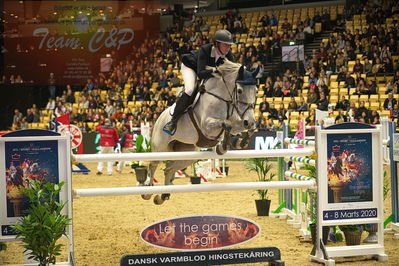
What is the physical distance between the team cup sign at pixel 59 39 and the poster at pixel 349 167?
2240 centimetres

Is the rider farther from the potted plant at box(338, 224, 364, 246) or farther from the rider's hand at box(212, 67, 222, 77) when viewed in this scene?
the potted plant at box(338, 224, 364, 246)

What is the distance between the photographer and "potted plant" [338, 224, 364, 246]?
612cm

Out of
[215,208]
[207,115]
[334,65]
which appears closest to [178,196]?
[215,208]

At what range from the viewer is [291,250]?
627cm

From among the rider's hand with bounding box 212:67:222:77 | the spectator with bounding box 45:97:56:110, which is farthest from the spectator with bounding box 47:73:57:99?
the rider's hand with bounding box 212:67:222:77

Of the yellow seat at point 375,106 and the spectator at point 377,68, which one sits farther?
the spectator at point 377,68

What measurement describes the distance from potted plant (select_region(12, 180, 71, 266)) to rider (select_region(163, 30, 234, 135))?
8.49ft

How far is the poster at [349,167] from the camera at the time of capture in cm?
579

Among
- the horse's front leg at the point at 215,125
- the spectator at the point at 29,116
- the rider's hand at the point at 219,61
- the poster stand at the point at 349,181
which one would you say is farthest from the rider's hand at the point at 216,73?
the spectator at the point at 29,116

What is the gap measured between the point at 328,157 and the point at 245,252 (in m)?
1.29

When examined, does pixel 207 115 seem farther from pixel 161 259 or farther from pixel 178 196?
pixel 178 196

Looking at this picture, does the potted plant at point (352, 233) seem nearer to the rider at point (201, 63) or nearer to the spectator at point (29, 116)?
the rider at point (201, 63)

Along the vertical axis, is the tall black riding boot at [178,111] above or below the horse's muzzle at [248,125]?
above

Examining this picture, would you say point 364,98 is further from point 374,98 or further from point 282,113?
point 282,113
